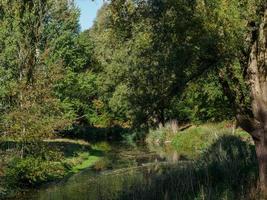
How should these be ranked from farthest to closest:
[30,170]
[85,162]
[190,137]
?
[190,137] < [85,162] < [30,170]

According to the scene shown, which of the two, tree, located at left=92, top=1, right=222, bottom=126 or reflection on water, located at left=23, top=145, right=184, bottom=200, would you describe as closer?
tree, located at left=92, top=1, right=222, bottom=126

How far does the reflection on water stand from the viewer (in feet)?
67.2

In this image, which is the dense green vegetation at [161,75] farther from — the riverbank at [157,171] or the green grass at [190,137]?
the green grass at [190,137]

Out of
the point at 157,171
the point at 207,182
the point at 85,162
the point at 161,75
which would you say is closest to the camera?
the point at 161,75

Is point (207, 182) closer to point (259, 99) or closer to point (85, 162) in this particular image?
point (259, 99)

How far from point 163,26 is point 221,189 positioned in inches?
202

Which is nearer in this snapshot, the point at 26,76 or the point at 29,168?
the point at 29,168

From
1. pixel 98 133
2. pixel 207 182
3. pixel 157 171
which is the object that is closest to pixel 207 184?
pixel 207 182

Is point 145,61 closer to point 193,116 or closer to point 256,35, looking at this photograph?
point 256,35

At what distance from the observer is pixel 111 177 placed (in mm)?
26500

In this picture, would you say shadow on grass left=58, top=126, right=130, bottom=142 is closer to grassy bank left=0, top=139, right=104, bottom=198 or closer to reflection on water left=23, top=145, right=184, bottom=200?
reflection on water left=23, top=145, right=184, bottom=200

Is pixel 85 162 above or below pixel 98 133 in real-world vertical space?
below

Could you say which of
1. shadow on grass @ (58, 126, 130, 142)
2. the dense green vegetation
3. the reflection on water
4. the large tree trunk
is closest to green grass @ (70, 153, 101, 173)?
the reflection on water

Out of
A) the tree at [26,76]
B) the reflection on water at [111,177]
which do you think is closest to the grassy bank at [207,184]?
the reflection on water at [111,177]
